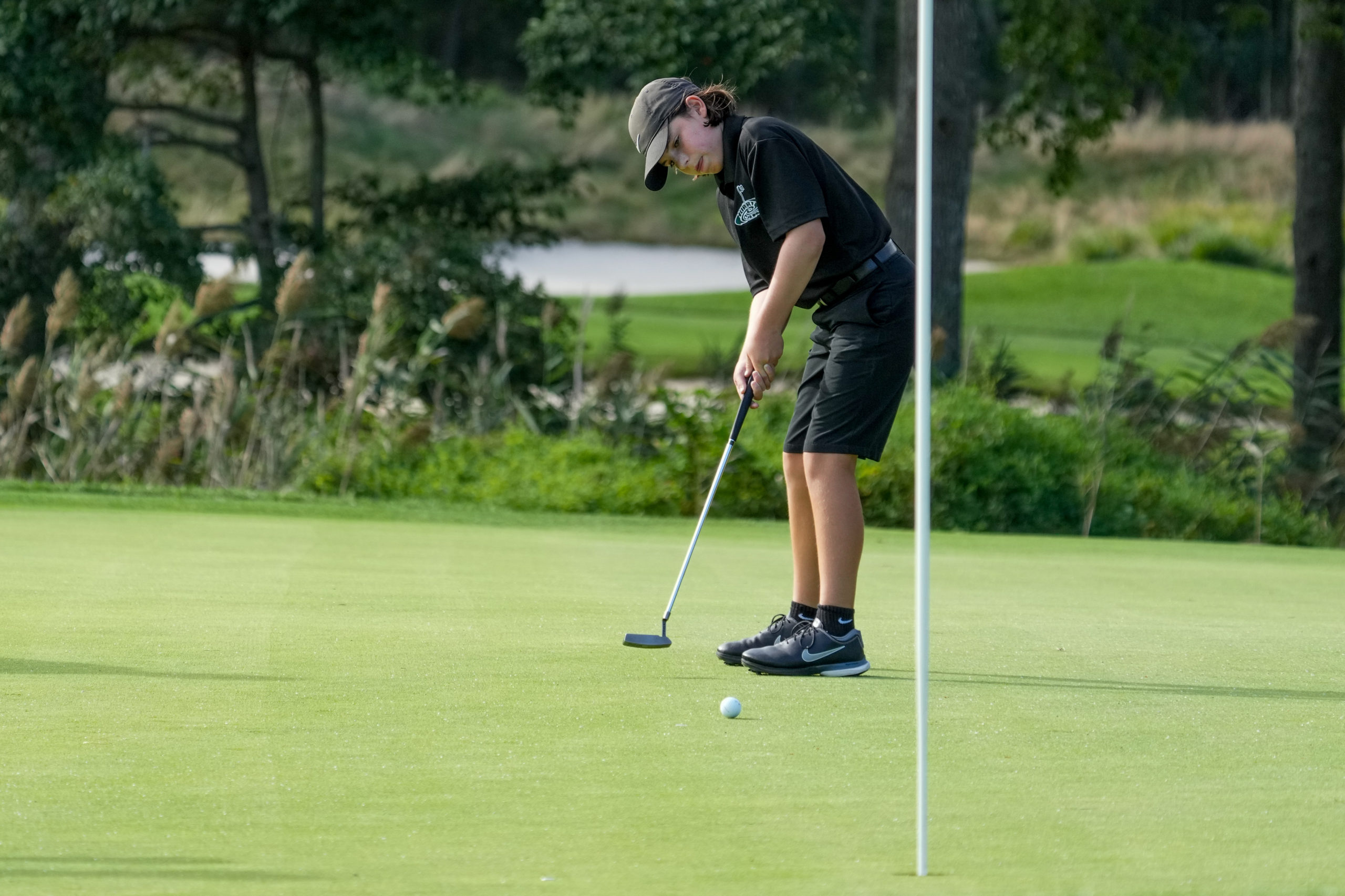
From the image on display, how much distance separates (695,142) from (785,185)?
0.30 metres

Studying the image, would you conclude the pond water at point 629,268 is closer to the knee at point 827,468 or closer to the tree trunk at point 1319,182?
the tree trunk at point 1319,182

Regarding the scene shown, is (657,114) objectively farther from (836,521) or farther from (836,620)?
(836,620)

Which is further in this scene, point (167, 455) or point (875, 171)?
point (875, 171)

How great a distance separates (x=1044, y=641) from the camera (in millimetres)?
5559

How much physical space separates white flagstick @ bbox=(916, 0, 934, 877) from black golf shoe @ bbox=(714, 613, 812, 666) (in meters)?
1.83

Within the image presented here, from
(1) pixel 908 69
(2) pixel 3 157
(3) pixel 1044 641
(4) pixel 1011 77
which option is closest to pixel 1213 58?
(4) pixel 1011 77

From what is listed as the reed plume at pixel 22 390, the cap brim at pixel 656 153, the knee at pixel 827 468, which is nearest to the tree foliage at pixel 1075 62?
the reed plume at pixel 22 390

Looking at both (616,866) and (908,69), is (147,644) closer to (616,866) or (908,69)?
(616,866)

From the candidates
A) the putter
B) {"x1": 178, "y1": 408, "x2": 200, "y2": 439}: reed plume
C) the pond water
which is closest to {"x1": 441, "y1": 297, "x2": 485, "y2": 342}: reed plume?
{"x1": 178, "y1": 408, "x2": 200, "y2": 439}: reed plume

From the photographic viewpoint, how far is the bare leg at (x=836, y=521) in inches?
198

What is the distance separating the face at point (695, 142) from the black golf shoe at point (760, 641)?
51.4 inches

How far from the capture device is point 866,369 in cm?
505

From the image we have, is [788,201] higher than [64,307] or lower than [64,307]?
higher

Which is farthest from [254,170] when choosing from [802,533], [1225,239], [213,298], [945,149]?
[1225,239]
